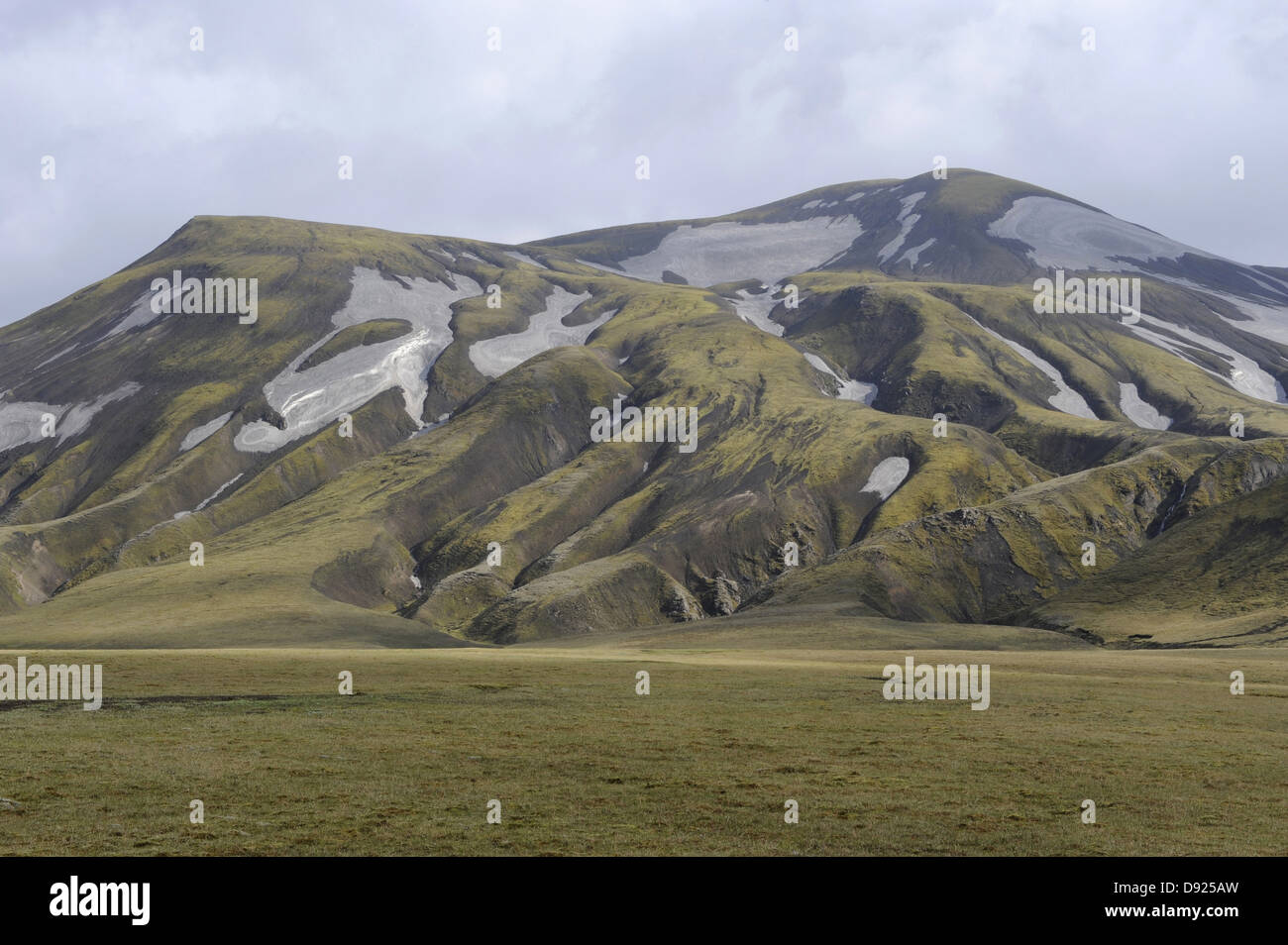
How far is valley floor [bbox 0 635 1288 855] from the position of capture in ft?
100.0

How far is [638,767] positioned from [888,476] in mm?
144117

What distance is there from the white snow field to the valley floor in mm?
102699

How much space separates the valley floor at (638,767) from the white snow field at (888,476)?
10270 centimetres

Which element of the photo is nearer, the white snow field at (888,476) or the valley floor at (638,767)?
the valley floor at (638,767)

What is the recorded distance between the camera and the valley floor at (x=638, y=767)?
30469 millimetres

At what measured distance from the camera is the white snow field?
17662cm

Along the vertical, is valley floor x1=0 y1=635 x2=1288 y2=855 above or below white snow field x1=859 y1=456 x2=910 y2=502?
below

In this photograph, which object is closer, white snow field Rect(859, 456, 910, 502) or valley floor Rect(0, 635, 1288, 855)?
valley floor Rect(0, 635, 1288, 855)

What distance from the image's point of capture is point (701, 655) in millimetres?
100750

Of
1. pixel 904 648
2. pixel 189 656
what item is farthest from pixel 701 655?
pixel 189 656

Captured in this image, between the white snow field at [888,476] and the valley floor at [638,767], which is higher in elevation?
the white snow field at [888,476]
